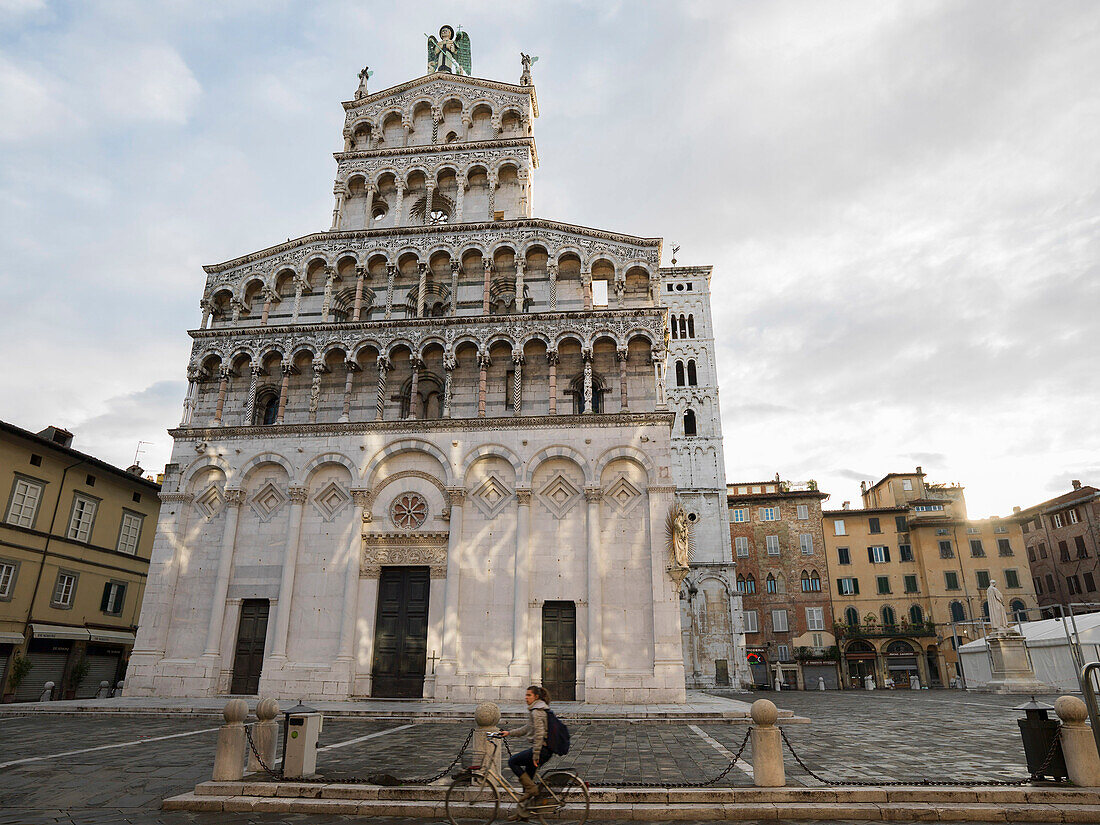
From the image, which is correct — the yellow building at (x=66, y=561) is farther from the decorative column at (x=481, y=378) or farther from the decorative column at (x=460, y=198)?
the decorative column at (x=460, y=198)

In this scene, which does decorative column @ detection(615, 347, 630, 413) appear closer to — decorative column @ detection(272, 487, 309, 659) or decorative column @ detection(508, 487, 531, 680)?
decorative column @ detection(508, 487, 531, 680)

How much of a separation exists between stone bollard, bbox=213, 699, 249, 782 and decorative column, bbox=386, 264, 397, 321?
19.5m

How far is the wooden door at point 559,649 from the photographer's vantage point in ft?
74.7

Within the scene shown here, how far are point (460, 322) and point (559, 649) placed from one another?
1306 cm

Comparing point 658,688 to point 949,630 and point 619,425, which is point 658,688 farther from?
point 949,630

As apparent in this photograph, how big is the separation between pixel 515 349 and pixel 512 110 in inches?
535

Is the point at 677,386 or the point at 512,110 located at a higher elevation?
the point at 512,110

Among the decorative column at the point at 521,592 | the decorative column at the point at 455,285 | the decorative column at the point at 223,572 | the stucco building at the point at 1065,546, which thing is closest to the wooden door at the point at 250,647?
the decorative column at the point at 223,572

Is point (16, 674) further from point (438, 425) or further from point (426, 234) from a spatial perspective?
point (426, 234)

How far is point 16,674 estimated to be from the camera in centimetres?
2714

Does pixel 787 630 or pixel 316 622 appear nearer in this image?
pixel 316 622

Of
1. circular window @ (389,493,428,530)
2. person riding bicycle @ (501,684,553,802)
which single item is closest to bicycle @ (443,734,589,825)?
person riding bicycle @ (501,684,553,802)

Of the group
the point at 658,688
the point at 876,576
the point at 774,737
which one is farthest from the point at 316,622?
the point at 876,576

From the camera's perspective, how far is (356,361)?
89.0 ft
